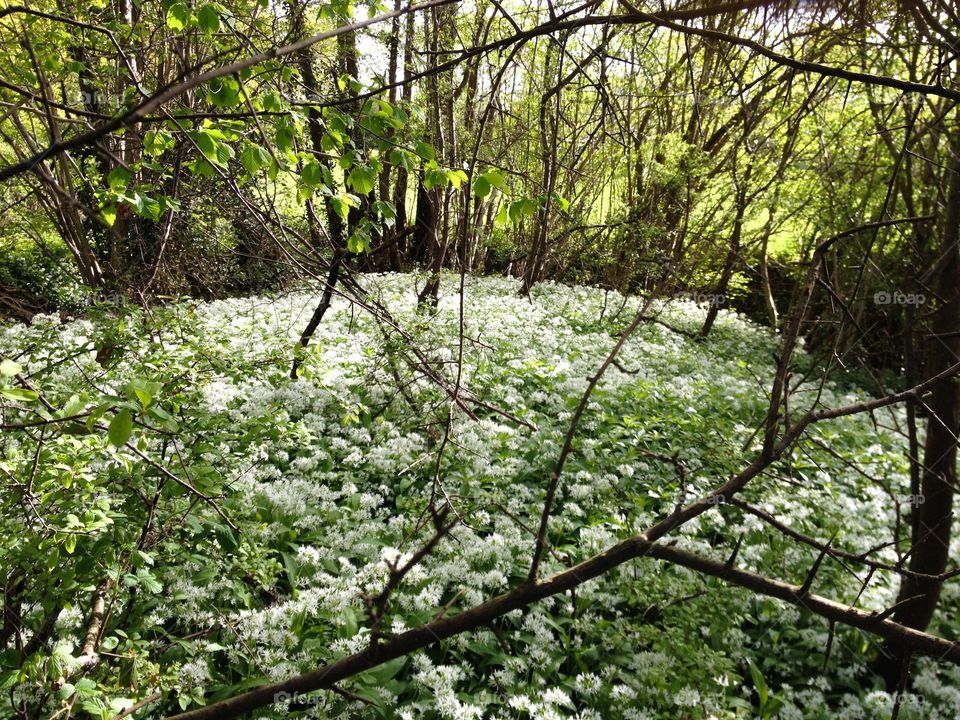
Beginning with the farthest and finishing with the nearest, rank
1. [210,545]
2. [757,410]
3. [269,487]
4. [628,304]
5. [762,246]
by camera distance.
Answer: [628,304]
[762,246]
[757,410]
[269,487]
[210,545]

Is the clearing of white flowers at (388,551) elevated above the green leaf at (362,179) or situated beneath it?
situated beneath

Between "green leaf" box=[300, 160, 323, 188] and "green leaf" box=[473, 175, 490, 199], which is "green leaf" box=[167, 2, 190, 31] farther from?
"green leaf" box=[473, 175, 490, 199]

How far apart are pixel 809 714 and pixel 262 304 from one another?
7.91 meters

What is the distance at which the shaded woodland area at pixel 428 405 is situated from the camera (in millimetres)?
1894

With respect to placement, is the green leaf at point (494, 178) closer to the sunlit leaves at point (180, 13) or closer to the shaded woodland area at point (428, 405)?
the shaded woodland area at point (428, 405)

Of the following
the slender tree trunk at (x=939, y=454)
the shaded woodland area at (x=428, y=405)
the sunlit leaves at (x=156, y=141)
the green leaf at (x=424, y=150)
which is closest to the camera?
the shaded woodland area at (x=428, y=405)

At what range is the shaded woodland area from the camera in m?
1.89

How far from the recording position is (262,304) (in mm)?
8422

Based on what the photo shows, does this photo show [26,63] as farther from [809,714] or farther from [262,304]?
[809,714]

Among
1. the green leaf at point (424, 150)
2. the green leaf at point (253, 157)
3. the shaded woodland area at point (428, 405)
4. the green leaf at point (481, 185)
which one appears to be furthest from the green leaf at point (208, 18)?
the green leaf at point (481, 185)

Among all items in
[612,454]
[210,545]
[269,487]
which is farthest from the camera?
[612,454]

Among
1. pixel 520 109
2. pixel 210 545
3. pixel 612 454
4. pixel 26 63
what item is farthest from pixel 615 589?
pixel 520 109

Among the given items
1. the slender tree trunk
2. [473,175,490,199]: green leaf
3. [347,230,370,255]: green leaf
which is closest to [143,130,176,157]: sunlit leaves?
→ [347,230,370,255]: green leaf

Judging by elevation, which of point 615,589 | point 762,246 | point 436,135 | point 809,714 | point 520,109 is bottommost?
point 809,714
